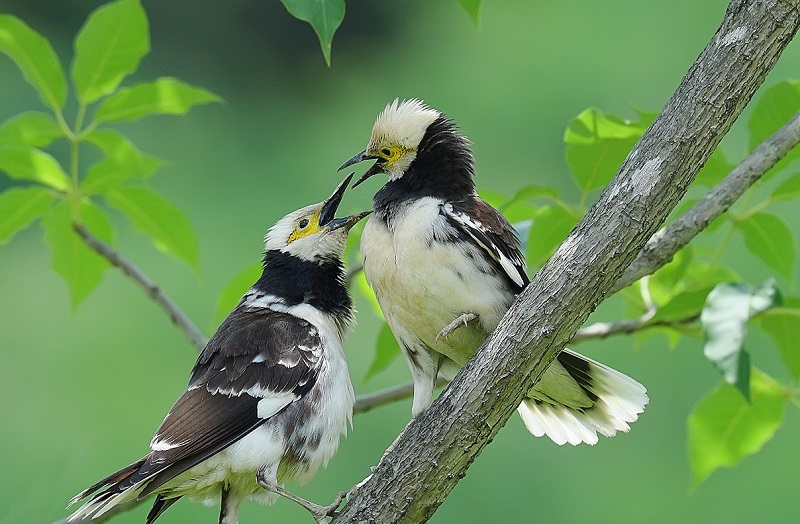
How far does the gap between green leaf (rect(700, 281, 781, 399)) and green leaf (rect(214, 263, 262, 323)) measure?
34.6 inches

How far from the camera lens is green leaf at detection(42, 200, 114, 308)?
1.95 meters

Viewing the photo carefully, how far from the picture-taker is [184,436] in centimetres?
169

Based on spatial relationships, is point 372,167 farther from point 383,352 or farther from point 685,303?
point 685,303

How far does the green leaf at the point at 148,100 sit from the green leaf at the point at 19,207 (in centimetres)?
17

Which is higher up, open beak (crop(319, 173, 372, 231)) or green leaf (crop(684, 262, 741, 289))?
green leaf (crop(684, 262, 741, 289))

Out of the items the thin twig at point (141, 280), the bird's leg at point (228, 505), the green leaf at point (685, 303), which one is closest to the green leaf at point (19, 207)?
the thin twig at point (141, 280)

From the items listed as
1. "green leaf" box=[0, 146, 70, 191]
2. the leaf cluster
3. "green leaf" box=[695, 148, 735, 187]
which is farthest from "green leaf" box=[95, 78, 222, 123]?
"green leaf" box=[695, 148, 735, 187]

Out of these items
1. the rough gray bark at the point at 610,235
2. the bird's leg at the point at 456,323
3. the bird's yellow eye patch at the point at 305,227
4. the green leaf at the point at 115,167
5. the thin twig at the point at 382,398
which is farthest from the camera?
the bird's yellow eye patch at the point at 305,227

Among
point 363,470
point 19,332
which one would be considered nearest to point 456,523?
point 363,470

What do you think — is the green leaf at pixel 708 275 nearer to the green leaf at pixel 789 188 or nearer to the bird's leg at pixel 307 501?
the green leaf at pixel 789 188

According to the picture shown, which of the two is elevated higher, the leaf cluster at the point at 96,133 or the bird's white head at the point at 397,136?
the bird's white head at the point at 397,136

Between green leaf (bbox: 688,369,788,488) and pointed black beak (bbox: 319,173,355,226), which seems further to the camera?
pointed black beak (bbox: 319,173,355,226)

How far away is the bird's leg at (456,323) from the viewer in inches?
64.8

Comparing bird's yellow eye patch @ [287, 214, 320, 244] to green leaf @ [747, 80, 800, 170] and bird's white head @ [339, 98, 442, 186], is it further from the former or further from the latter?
green leaf @ [747, 80, 800, 170]
